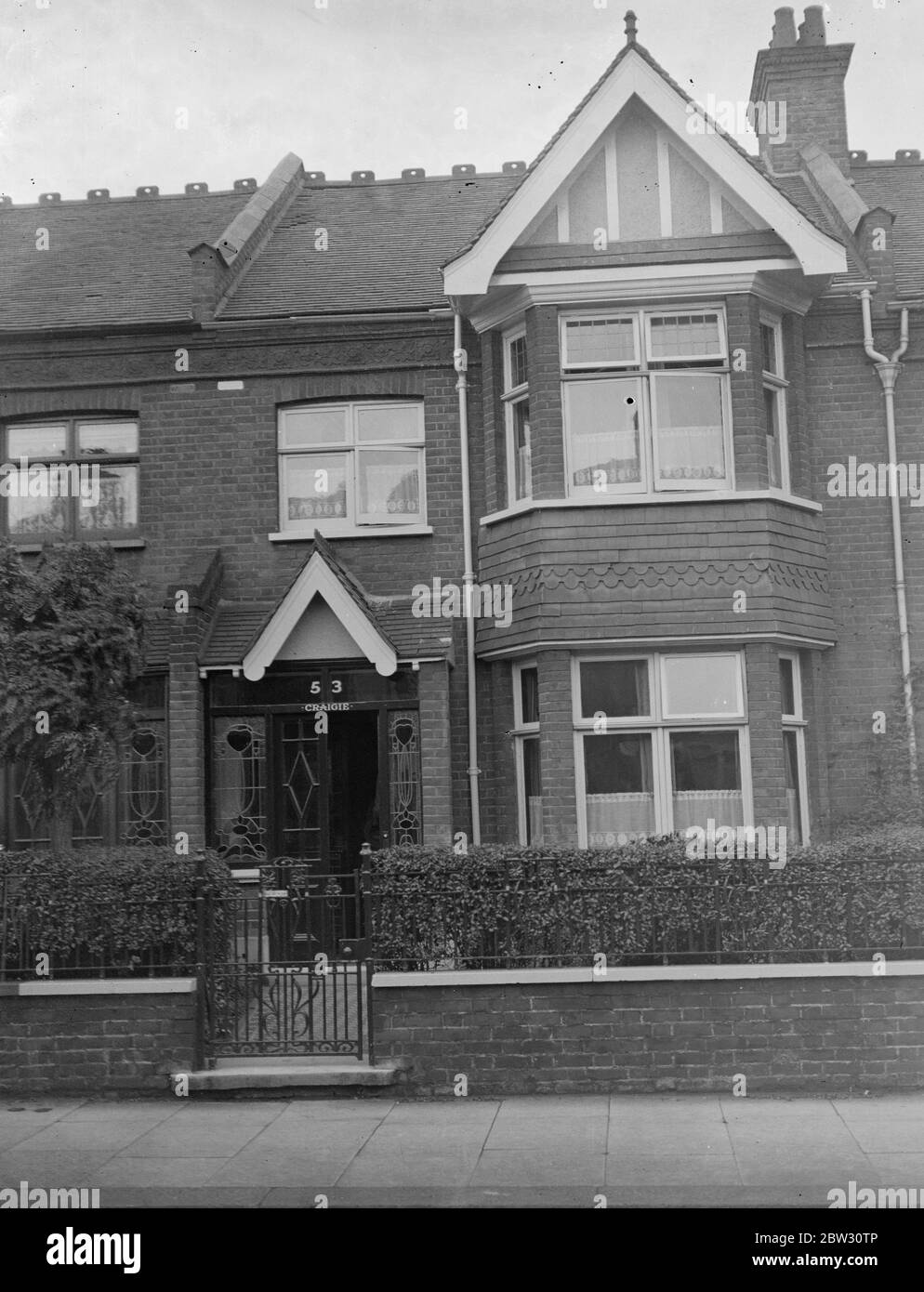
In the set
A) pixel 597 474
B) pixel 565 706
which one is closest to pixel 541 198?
pixel 597 474

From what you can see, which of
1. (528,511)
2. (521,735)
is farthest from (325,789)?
(528,511)

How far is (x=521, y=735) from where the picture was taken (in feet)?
48.2

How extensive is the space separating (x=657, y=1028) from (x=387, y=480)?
7.40 meters

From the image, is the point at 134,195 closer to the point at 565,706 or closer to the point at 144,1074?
the point at 565,706

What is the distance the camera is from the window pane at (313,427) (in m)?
15.5

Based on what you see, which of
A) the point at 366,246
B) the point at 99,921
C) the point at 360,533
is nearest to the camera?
the point at 99,921

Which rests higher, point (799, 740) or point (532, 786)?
point (799, 740)

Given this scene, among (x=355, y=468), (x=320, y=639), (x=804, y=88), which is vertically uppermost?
(x=804, y=88)

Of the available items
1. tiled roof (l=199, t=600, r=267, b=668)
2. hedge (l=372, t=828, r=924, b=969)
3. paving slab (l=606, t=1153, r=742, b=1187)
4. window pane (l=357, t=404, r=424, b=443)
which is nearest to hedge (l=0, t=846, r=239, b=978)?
hedge (l=372, t=828, r=924, b=969)

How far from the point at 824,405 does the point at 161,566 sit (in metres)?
7.35

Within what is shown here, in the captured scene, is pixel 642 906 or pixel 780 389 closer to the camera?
pixel 642 906

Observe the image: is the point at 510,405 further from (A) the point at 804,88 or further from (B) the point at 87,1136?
(B) the point at 87,1136

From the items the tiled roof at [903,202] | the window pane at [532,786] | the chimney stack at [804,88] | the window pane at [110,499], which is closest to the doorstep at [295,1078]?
the window pane at [532,786]

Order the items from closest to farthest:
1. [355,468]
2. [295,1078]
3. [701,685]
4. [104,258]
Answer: [295,1078]
[701,685]
[355,468]
[104,258]
